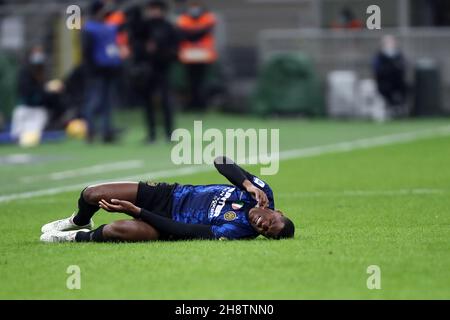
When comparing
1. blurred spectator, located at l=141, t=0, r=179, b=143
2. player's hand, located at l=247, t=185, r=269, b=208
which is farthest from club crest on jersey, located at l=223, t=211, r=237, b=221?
blurred spectator, located at l=141, t=0, r=179, b=143

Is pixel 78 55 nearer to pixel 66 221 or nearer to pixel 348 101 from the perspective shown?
pixel 348 101

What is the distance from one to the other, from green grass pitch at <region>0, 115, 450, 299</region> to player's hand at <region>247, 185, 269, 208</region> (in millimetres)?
337

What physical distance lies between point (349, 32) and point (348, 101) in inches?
67.0

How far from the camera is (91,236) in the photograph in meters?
11.3

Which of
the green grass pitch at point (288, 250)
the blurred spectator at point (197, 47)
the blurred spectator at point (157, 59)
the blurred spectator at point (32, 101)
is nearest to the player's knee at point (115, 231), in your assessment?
the green grass pitch at point (288, 250)

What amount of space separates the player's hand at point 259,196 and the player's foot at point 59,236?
1.60 meters

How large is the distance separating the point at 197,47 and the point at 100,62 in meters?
7.57

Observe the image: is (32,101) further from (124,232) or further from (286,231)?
(286,231)

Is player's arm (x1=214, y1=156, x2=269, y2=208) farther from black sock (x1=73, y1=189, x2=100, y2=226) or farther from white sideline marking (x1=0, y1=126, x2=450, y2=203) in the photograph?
white sideline marking (x1=0, y1=126, x2=450, y2=203)

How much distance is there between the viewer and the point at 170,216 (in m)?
11.3

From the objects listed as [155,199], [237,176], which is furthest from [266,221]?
[155,199]

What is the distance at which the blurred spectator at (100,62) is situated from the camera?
80.2ft

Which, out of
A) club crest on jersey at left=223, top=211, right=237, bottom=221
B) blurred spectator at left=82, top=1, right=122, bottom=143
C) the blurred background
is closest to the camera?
club crest on jersey at left=223, top=211, right=237, bottom=221

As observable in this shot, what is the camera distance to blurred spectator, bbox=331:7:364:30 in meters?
31.8
